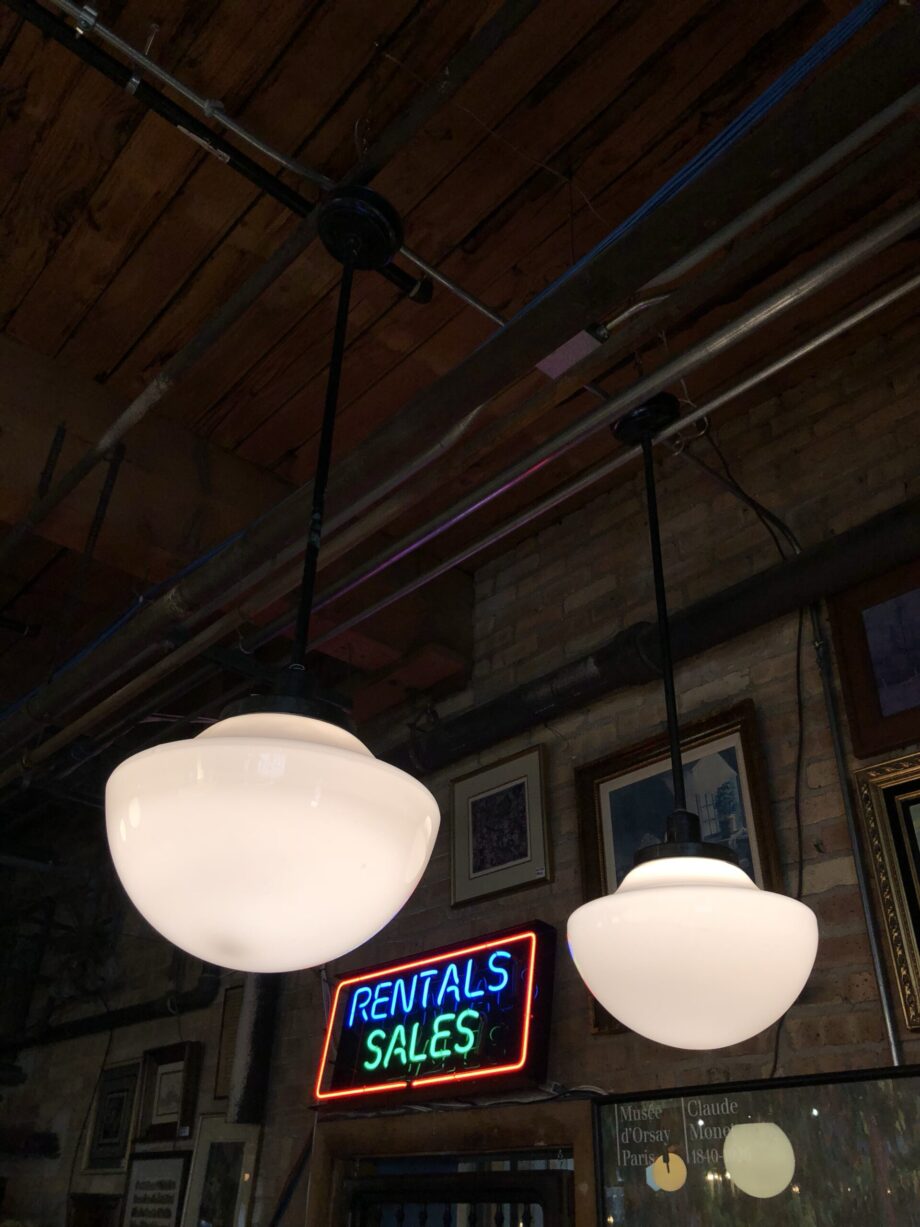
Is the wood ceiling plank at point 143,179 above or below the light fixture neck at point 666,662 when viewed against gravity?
above

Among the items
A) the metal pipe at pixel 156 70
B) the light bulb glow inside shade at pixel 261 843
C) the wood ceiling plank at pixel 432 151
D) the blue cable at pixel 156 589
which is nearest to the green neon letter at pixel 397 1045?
the blue cable at pixel 156 589

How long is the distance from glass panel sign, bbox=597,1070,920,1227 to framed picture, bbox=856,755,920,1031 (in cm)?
34

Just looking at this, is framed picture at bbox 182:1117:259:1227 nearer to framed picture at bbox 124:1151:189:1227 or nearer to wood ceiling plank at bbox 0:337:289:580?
framed picture at bbox 124:1151:189:1227

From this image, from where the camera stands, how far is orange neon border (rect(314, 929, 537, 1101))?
Result: 280 centimetres

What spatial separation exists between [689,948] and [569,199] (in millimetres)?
2016

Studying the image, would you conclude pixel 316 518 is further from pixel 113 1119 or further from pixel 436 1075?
pixel 113 1119

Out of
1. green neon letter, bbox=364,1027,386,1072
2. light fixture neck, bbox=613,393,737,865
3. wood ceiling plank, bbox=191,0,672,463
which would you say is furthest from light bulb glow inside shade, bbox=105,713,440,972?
green neon letter, bbox=364,1027,386,1072

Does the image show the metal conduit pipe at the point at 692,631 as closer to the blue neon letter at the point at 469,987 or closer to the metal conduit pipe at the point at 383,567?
the metal conduit pipe at the point at 383,567

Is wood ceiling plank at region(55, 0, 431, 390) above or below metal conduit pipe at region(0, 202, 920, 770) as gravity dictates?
above

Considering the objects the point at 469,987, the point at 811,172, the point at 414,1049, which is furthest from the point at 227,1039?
the point at 811,172

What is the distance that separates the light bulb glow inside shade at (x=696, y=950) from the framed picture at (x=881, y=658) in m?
1.01

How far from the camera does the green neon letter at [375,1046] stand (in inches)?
127

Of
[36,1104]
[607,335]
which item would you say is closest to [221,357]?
[607,335]

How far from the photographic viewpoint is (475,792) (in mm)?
3584
